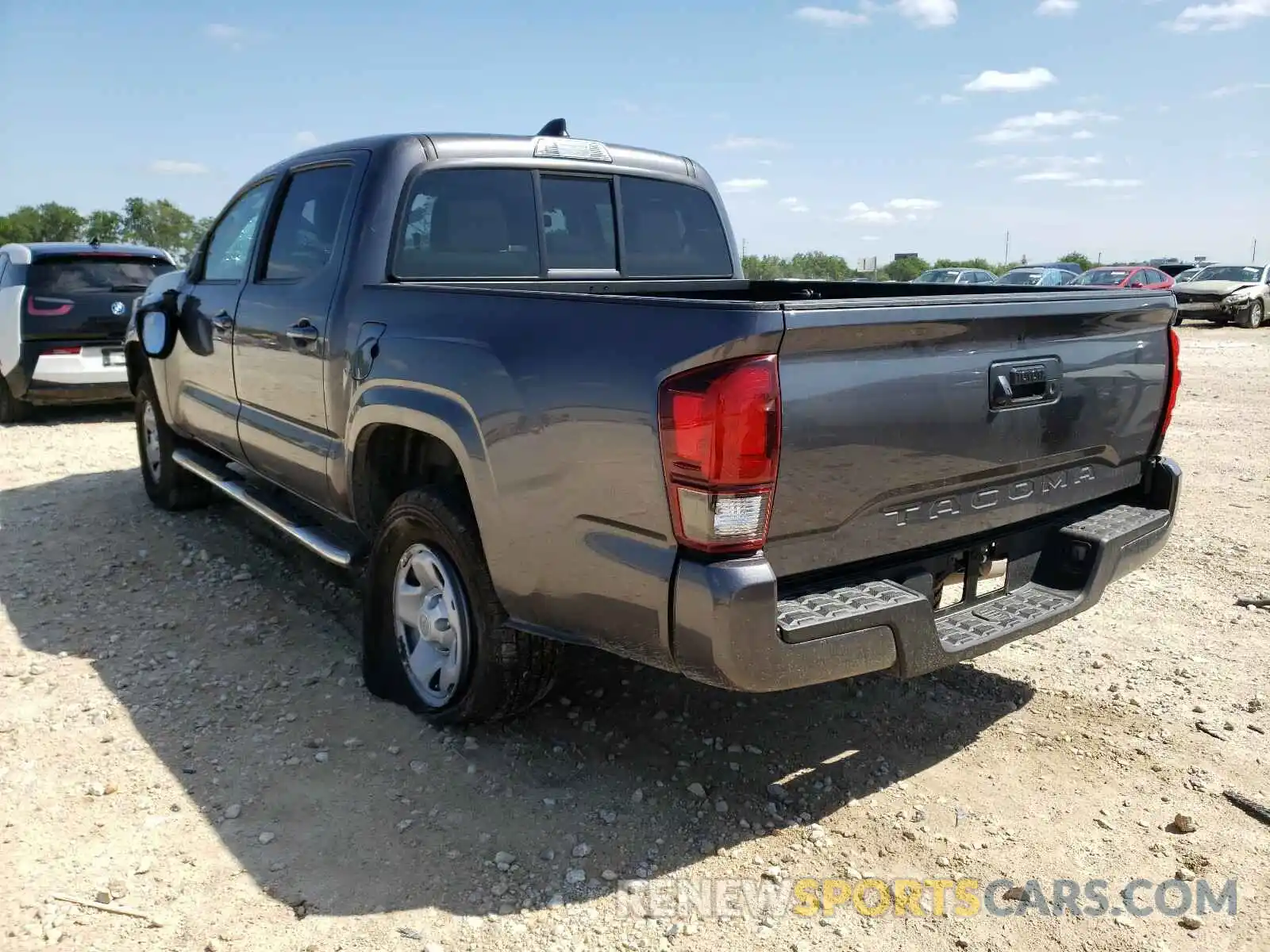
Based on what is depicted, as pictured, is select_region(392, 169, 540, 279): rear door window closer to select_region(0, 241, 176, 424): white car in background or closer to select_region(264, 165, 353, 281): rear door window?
select_region(264, 165, 353, 281): rear door window

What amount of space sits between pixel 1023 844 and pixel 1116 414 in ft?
4.72

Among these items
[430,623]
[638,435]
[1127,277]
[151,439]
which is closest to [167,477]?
[151,439]

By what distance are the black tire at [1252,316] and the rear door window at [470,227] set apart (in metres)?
24.0

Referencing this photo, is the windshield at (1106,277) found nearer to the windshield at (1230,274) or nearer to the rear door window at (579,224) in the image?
the windshield at (1230,274)

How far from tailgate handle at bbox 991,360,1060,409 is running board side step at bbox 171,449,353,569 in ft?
7.99

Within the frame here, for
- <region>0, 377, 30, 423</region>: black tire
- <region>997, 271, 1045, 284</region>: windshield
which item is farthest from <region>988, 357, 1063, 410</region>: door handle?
<region>997, 271, 1045, 284</region>: windshield

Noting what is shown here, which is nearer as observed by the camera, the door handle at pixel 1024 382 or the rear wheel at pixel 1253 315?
the door handle at pixel 1024 382

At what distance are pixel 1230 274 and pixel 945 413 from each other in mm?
26026

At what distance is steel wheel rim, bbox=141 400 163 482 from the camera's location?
640cm

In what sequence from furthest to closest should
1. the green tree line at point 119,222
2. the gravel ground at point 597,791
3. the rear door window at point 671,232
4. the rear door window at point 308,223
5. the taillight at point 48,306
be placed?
1. the green tree line at point 119,222
2. the taillight at point 48,306
3. the rear door window at point 671,232
4. the rear door window at point 308,223
5. the gravel ground at point 597,791

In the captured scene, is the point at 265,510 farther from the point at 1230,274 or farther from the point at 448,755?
the point at 1230,274

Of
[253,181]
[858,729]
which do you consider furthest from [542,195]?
[858,729]

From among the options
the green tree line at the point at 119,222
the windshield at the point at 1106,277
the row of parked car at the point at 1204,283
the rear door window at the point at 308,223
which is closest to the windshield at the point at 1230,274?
→ the row of parked car at the point at 1204,283

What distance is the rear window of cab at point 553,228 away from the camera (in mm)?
3924
